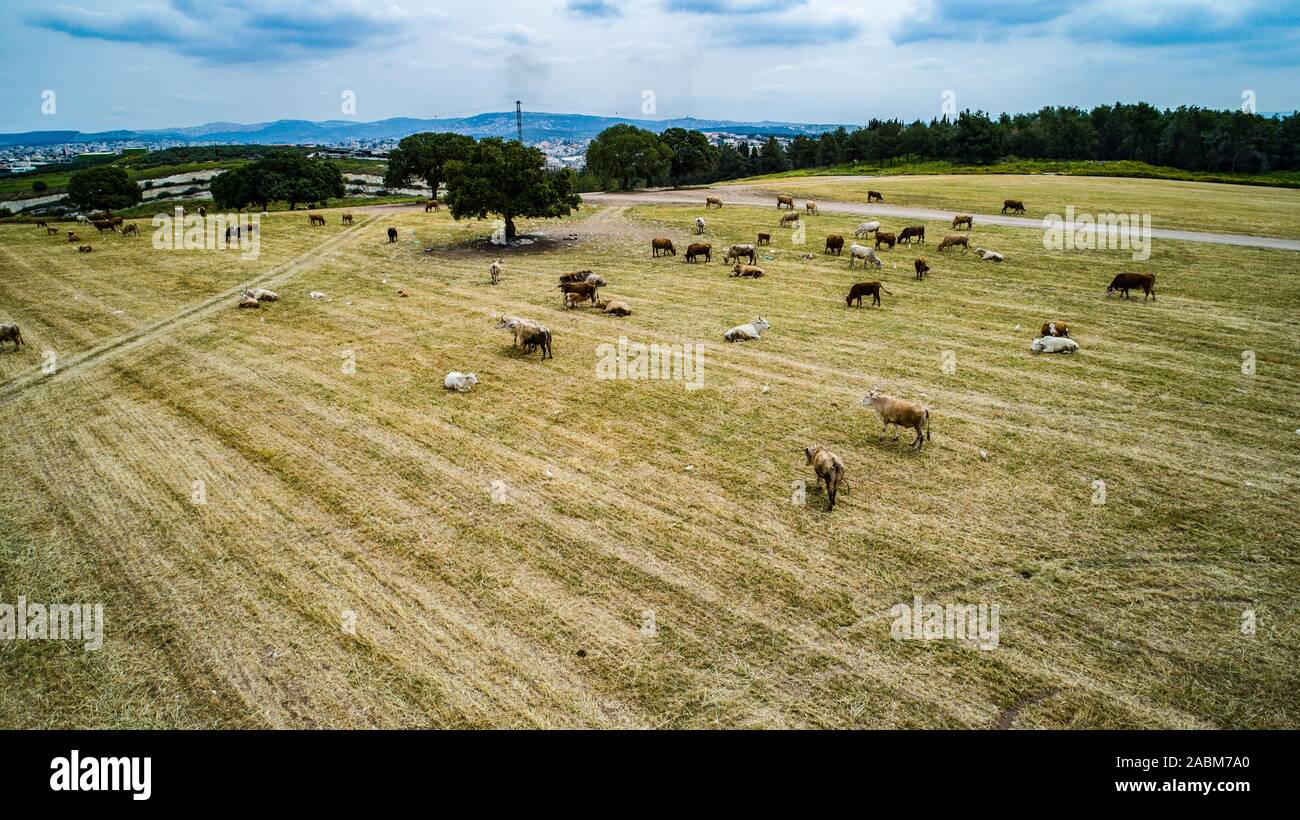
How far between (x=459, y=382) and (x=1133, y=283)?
26140 millimetres

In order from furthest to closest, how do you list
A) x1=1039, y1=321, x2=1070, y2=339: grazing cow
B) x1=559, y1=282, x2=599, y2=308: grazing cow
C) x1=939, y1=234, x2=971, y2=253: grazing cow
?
x1=939, y1=234, x2=971, y2=253: grazing cow < x1=559, y1=282, x2=599, y2=308: grazing cow < x1=1039, y1=321, x2=1070, y2=339: grazing cow

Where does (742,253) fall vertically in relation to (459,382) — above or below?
above

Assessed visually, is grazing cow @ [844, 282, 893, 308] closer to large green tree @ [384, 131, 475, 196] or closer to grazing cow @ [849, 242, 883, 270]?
grazing cow @ [849, 242, 883, 270]

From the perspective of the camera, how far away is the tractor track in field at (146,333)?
18.1m

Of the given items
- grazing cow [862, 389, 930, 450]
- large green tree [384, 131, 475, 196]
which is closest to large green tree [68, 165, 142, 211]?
large green tree [384, 131, 475, 196]

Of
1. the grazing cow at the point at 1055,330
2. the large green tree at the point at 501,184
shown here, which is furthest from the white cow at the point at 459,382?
the large green tree at the point at 501,184

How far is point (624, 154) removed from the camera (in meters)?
66.8

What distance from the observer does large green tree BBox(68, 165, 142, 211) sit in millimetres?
79438

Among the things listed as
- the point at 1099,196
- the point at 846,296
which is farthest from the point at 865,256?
the point at 1099,196

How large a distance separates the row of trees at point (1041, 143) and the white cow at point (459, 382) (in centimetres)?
5601

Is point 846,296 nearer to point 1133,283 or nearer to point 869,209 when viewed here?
point 1133,283

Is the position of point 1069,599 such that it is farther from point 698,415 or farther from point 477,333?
point 477,333

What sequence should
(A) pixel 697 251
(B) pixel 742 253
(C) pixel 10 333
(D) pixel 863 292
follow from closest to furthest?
(C) pixel 10 333, (D) pixel 863 292, (B) pixel 742 253, (A) pixel 697 251

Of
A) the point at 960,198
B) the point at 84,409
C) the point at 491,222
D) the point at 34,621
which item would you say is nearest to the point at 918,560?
the point at 34,621
